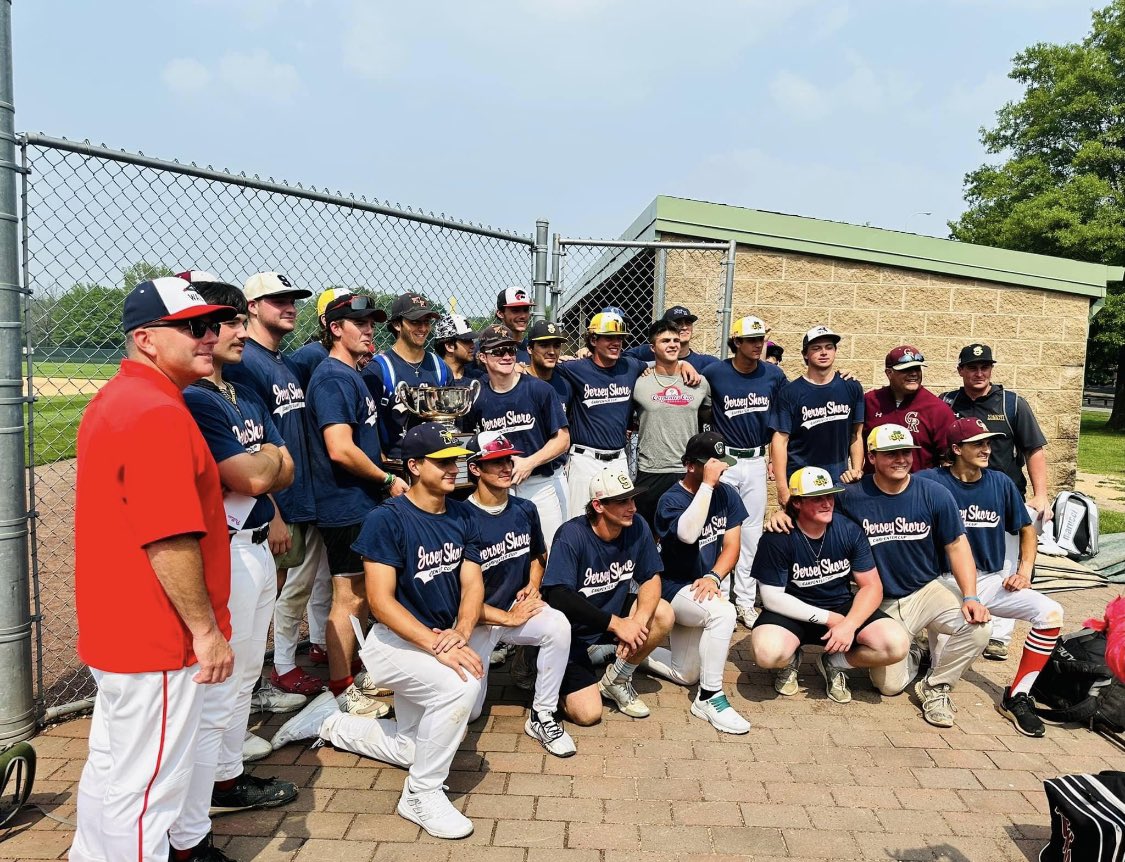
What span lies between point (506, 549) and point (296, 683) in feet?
4.75

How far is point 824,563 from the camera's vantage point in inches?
185

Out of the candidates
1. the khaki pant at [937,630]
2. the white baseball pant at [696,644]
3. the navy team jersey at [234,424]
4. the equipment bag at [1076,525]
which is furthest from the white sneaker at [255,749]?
the equipment bag at [1076,525]

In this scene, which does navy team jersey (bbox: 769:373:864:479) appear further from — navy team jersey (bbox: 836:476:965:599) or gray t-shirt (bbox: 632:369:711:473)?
navy team jersey (bbox: 836:476:965:599)

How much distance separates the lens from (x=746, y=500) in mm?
5801

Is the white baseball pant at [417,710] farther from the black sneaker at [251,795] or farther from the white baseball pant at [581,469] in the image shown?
the white baseball pant at [581,469]

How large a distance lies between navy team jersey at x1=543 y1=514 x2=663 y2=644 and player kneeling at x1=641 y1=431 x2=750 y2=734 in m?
0.30

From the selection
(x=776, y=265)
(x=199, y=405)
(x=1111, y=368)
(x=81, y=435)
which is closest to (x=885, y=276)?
(x=776, y=265)

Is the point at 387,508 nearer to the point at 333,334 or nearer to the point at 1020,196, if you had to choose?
the point at 333,334

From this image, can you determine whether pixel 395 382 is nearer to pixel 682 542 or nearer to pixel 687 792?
pixel 682 542

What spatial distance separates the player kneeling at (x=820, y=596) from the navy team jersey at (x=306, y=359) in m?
2.84

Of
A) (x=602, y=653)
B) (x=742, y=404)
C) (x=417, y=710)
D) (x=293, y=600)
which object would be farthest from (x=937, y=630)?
(x=293, y=600)

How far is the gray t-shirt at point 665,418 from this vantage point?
217 inches

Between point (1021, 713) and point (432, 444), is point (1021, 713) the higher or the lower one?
the lower one

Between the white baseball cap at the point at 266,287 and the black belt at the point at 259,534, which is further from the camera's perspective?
the white baseball cap at the point at 266,287
